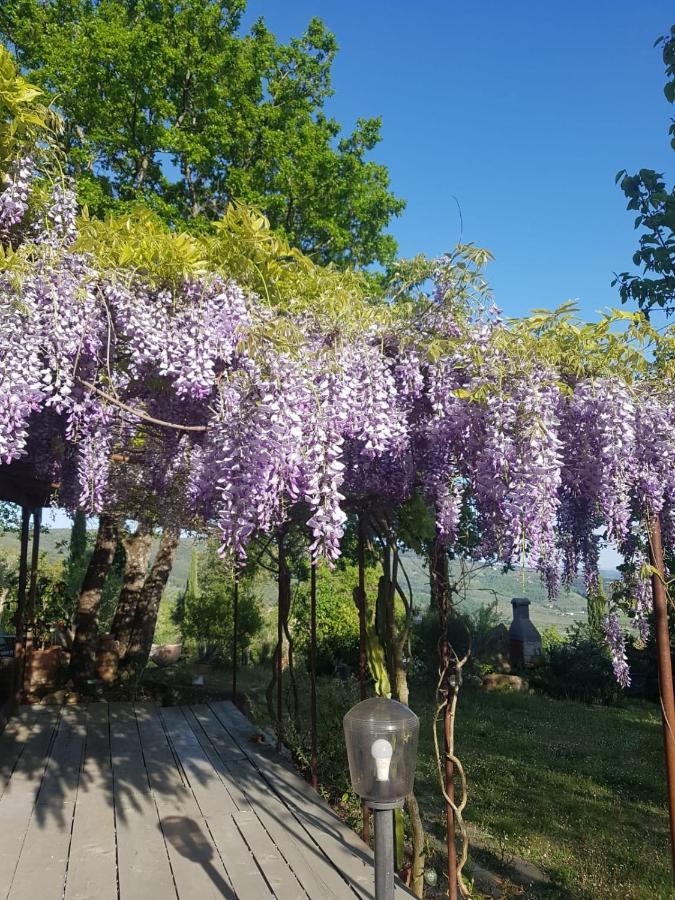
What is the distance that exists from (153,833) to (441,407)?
2.87 m

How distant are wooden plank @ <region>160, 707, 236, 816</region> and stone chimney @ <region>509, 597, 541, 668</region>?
718 cm

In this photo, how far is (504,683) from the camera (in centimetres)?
1123

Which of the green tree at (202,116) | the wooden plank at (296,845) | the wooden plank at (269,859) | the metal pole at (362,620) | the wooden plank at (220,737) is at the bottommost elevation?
the wooden plank at (269,859)

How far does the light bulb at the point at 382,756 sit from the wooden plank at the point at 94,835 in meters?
1.89

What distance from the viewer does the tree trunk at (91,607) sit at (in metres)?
8.34

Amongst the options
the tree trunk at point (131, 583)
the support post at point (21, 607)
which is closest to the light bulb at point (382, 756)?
the support post at point (21, 607)

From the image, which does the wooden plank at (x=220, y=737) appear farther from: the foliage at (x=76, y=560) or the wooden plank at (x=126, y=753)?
the foliage at (x=76, y=560)

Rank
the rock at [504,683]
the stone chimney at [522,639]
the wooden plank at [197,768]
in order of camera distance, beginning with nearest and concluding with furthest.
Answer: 1. the wooden plank at [197,768]
2. the rock at [504,683]
3. the stone chimney at [522,639]

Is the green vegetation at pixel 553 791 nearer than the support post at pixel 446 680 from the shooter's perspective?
No

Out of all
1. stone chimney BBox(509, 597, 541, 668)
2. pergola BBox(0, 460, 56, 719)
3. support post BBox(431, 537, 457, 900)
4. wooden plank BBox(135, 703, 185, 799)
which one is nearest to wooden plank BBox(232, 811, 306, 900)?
support post BBox(431, 537, 457, 900)

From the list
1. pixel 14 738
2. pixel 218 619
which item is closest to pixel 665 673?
pixel 14 738

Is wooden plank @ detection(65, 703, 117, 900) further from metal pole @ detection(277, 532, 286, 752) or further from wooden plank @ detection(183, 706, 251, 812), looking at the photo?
metal pole @ detection(277, 532, 286, 752)

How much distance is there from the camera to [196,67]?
10.7 meters

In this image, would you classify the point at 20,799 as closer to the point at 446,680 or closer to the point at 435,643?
the point at 446,680
